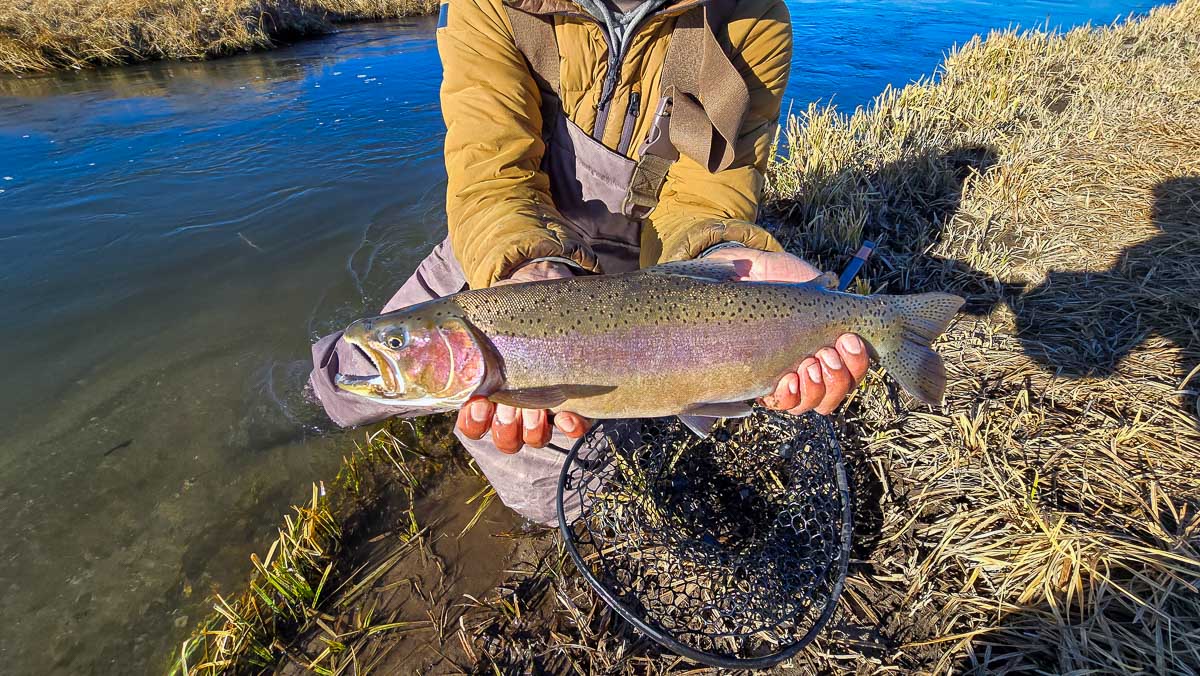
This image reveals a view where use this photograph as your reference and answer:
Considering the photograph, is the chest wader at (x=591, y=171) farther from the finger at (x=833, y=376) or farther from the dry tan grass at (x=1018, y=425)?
the finger at (x=833, y=376)

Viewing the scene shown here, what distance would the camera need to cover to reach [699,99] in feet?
11.0

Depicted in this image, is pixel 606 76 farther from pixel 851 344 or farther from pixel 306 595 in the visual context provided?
pixel 306 595

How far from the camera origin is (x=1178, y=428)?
307 cm

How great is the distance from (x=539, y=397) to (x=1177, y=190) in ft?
24.2

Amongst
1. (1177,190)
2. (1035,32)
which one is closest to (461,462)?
(1177,190)

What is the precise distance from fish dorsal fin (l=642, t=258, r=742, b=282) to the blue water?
3538 millimetres

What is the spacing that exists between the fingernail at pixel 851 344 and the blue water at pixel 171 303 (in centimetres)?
415

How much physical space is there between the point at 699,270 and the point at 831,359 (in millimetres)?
826

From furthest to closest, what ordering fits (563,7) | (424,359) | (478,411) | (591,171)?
1. (591,171)
2. (563,7)
3. (478,411)
4. (424,359)

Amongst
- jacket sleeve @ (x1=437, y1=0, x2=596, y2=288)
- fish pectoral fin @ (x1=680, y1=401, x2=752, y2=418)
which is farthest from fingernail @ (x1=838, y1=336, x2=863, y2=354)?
jacket sleeve @ (x1=437, y1=0, x2=596, y2=288)

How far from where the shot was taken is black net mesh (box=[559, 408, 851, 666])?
2783 mm

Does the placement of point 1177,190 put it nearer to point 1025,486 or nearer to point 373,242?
point 1025,486

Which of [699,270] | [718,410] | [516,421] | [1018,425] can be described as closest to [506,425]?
[516,421]

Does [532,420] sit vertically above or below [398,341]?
below
